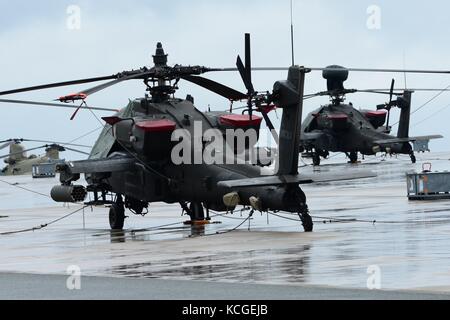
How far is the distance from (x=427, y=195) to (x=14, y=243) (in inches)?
630

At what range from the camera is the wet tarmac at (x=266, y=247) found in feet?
64.5

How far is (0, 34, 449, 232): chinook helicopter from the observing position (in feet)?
90.9

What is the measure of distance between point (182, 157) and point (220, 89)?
7.25 ft

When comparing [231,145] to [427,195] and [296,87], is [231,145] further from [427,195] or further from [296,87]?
[427,195]

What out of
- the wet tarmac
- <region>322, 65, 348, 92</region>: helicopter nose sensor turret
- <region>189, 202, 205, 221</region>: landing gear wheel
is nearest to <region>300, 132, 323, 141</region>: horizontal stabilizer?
<region>322, 65, 348, 92</region>: helicopter nose sensor turret

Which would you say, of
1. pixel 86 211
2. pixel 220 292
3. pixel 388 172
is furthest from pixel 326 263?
pixel 388 172

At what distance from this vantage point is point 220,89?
30906mm

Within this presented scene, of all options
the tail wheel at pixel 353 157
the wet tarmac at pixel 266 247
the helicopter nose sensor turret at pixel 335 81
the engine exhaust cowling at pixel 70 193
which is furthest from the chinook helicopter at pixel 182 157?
the tail wheel at pixel 353 157

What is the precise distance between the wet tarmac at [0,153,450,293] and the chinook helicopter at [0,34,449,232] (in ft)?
3.38

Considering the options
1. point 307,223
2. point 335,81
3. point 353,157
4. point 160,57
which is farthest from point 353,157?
point 307,223

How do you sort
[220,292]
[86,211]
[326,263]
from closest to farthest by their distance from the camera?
[220,292], [326,263], [86,211]

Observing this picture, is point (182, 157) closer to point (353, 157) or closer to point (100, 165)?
point (100, 165)

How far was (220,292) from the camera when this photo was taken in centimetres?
1753
